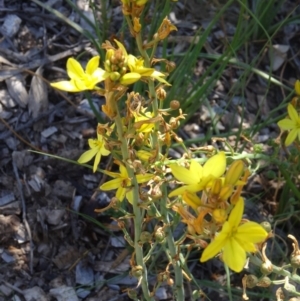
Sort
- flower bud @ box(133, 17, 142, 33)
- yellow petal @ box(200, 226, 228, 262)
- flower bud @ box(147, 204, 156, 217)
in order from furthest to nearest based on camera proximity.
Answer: flower bud @ box(147, 204, 156, 217) → flower bud @ box(133, 17, 142, 33) → yellow petal @ box(200, 226, 228, 262)

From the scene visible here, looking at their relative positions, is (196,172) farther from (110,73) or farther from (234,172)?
(110,73)

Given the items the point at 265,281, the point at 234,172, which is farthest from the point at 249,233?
the point at 265,281

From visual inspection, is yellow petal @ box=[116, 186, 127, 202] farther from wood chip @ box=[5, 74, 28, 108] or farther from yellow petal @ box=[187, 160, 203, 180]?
wood chip @ box=[5, 74, 28, 108]

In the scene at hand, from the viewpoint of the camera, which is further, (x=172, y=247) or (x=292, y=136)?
(x=292, y=136)

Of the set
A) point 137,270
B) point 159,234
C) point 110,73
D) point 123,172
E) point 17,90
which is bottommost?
point 17,90

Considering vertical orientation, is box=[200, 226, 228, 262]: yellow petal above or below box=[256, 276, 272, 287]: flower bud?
above

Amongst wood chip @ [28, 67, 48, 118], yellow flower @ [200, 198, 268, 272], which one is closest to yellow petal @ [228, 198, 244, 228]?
yellow flower @ [200, 198, 268, 272]

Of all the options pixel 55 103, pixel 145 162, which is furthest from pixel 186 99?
pixel 145 162

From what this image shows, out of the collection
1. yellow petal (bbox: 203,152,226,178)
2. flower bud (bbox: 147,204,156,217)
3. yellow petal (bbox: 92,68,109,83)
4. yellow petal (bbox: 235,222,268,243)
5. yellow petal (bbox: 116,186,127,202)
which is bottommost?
flower bud (bbox: 147,204,156,217)

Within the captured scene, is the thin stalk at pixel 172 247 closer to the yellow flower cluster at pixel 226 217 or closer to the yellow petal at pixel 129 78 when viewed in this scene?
the yellow flower cluster at pixel 226 217

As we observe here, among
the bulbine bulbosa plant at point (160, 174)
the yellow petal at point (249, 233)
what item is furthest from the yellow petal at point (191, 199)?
the yellow petal at point (249, 233)
